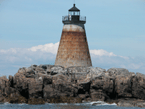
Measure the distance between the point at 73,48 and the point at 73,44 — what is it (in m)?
0.46

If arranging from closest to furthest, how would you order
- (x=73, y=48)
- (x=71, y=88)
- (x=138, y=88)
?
1. (x=71, y=88)
2. (x=138, y=88)
3. (x=73, y=48)

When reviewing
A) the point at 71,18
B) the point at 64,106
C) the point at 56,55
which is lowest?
the point at 64,106

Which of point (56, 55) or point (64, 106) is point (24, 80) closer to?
point (64, 106)

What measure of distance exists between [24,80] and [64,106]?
4946 millimetres

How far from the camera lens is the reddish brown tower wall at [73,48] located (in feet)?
130

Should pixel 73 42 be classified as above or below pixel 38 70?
above

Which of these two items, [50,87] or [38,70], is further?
[38,70]

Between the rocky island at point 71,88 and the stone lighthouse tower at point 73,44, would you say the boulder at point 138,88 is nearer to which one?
the rocky island at point 71,88

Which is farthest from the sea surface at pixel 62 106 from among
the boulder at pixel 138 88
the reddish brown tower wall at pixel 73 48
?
the reddish brown tower wall at pixel 73 48

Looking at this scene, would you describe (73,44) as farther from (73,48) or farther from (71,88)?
(71,88)

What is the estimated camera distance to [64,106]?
105 feet

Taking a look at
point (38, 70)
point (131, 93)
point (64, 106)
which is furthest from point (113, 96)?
point (38, 70)

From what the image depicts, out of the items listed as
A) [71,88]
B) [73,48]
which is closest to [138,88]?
[71,88]

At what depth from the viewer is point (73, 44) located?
131ft
